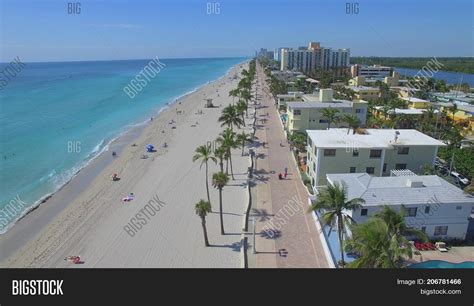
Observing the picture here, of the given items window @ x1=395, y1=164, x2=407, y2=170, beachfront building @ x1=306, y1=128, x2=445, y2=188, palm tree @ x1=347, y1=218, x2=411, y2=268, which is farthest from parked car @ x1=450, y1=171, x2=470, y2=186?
palm tree @ x1=347, y1=218, x2=411, y2=268

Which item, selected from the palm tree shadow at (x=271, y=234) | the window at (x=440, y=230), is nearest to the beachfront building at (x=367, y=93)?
the window at (x=440, y=230)

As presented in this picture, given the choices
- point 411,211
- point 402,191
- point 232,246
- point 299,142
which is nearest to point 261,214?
point 232,246

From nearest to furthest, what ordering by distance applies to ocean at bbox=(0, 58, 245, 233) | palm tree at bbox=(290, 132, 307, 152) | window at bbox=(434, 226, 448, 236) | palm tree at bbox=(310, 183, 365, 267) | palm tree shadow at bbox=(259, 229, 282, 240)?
palm tree at bbox=(310, 183, 365, 267) < window at bbox=(434, 226, 448, 236) < palm tree shadow at bbox=(259, 229, 282, 240) < ocean at bbox=(0, 58, 245, 233) < palm tree at bbox=(290, 132, 307, 152)

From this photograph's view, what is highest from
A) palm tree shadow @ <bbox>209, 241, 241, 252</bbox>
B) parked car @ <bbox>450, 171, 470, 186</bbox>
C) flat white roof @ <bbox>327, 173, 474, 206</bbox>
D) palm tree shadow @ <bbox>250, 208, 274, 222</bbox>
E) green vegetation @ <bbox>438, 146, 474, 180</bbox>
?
flat white roof @ <bbox>327, 173, 474, 206</bbox>

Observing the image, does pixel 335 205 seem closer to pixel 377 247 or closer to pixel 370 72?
pixel 377 247

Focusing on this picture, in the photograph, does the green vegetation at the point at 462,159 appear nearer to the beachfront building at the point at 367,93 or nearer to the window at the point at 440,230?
the window at the point at 440,230

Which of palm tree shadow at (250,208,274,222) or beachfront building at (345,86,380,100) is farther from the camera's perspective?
beachfront building at (345,86,380,100)

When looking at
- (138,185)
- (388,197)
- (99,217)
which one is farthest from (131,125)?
(388,197)

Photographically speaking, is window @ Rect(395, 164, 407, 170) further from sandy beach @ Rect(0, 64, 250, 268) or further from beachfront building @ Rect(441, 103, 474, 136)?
beachfront building @ Rect(441, 103, 474, 136)
